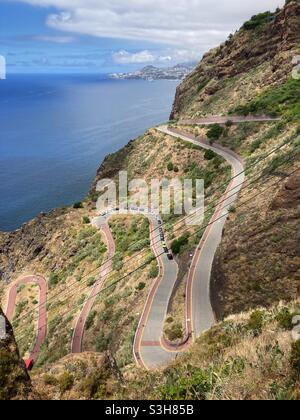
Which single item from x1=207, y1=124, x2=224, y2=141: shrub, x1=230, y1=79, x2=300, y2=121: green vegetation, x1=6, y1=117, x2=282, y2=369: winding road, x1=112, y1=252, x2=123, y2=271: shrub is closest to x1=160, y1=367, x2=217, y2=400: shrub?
x1=6, y1=117, x2=282, y2=369: winding road

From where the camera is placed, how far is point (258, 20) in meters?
73.1

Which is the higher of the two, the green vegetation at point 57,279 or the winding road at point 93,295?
the winding road at point 93,295

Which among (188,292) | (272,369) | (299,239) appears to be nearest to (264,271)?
(299,239)

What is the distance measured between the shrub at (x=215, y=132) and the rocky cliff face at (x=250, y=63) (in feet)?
27.0

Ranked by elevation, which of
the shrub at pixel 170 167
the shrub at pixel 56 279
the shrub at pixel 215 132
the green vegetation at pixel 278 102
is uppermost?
the green vegetation at pixel 278 102

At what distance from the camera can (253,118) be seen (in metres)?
A: 51.6

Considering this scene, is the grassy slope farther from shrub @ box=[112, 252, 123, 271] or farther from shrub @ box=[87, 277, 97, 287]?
shrub @ box=[87, 277, 97, 287]

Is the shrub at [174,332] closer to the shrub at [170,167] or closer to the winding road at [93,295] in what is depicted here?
the winding road at [93,295]

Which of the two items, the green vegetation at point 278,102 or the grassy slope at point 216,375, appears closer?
the grassy slope at point 216,375

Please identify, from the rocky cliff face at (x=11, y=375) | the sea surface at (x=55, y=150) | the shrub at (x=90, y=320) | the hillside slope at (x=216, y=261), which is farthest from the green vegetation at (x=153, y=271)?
the sea surface at (x=55, y=150)

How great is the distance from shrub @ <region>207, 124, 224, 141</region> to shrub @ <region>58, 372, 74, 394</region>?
151 feet

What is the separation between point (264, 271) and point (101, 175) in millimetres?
46896

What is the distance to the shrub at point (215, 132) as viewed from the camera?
2073 inches
